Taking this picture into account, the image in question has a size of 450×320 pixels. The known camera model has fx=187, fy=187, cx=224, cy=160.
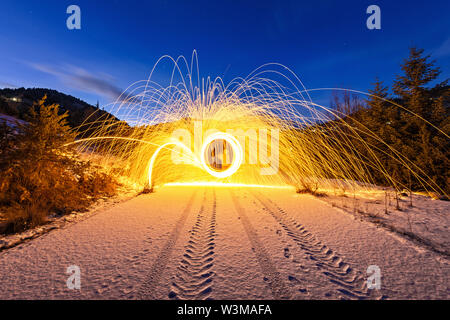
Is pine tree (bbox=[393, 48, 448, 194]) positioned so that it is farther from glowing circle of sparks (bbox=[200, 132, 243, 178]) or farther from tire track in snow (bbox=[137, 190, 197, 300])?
tire track in snow (bbox=[137, 190, 197, 300])

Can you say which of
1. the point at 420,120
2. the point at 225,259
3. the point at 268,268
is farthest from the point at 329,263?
the point at 420,120

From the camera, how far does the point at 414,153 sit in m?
8.09

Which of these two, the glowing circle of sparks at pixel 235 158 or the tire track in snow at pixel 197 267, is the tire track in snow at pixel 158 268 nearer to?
the tire track in snow at pixel 197 267

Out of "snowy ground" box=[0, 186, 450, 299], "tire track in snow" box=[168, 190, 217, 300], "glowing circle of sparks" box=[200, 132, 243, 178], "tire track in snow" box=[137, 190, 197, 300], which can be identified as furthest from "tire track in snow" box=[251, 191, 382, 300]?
"glowing circle of sparks" box=[200, 132, 243, 178]

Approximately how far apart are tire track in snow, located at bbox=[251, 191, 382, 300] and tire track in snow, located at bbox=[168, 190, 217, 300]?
121 centimetres

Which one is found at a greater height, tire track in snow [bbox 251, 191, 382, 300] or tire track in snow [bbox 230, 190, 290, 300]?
tire track in snow [bbox 230, 190, 290, 300]

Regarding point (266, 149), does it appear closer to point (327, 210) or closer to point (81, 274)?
point (327, 210)

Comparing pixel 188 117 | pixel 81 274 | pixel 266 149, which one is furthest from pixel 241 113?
pixel 81 274

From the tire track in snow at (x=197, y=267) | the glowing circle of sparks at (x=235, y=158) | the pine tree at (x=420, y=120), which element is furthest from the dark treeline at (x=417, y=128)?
the tire track in snow at (x=197, y=267)

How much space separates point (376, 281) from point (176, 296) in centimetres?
189

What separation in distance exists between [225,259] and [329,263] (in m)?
1.20

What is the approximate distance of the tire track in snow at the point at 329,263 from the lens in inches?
65.7

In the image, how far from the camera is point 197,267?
205 cm

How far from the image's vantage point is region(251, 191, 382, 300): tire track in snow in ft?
5.47
